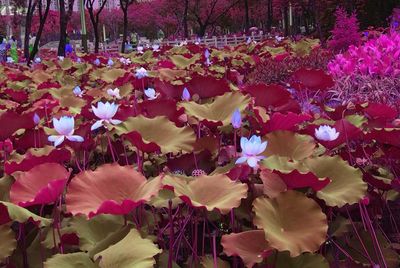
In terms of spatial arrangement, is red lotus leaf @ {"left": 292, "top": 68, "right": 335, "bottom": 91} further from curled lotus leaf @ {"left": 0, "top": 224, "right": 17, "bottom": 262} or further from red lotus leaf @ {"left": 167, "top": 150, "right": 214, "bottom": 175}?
curled lotus leaf @ {"left": 0, "top": 224, "right": 17, "bottom": 262}

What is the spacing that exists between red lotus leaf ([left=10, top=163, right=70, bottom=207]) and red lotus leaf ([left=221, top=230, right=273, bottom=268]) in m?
0.29

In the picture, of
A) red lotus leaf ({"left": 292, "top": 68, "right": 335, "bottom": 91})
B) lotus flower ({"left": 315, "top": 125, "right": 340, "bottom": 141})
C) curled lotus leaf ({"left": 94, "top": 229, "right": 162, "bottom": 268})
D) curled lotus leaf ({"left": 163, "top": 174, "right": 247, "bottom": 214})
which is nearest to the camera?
curled lotus leaf ({"left": 94, "top": 229, "right": 162, "bottom": 268})

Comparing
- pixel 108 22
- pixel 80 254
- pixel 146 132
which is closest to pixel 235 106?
pixel 146 132

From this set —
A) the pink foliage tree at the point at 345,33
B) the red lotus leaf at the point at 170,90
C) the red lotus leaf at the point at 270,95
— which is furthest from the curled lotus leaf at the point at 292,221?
the pink foliage tree at the point at 345,33

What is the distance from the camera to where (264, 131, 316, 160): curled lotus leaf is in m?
1.22

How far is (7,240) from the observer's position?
92 centimetres

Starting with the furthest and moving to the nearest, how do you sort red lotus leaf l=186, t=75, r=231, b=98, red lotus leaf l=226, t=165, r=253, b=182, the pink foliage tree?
the pink foliage tree < red lotus leaf l=186, t=75, r=231, b=98 < red lotus leaf l=226, t=165, r=253, b=182

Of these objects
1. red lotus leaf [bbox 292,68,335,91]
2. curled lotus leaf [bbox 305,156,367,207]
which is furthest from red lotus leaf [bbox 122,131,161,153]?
red lotus leaf [bbox 292,68,335,91]

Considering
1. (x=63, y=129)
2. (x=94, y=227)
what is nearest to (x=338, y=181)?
(x=94, y=227)

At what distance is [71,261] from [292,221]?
0.37 meters

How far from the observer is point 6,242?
2.99 ft

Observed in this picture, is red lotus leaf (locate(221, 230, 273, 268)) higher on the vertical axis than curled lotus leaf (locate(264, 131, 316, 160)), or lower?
lower

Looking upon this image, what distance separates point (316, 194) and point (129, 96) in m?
1.48

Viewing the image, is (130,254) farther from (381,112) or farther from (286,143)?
(381,112)
